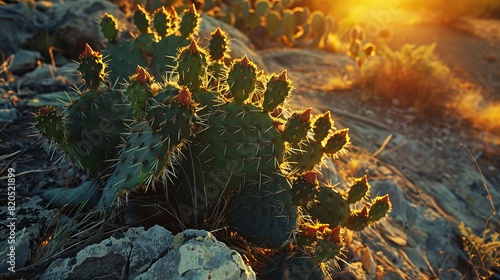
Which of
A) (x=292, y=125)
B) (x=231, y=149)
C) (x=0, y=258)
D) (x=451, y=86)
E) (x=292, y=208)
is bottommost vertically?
(x=451, y=86)

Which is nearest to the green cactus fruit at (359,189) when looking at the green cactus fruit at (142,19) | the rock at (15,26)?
the green cactus fruit at (142,19)

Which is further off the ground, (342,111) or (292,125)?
(292,125)

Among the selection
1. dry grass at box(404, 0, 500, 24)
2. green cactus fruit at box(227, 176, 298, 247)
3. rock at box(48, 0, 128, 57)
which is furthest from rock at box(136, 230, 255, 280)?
dry grass at box(404, 0, 500, 24)

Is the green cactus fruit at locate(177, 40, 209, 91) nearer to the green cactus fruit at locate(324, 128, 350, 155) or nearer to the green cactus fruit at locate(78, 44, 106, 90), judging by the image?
the green cactus fruit at locate(78, 44, 106, 90)

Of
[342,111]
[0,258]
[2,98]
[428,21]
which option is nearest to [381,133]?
[342,111]

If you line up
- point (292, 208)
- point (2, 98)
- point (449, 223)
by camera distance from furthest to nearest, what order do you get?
point (449, 223) < point (2, 98) < point (292, 208)

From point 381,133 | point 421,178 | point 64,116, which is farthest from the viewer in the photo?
point 381,133

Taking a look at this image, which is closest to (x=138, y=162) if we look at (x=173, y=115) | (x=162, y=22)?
(x=173, y=115)

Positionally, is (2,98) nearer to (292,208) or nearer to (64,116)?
(64,116)
